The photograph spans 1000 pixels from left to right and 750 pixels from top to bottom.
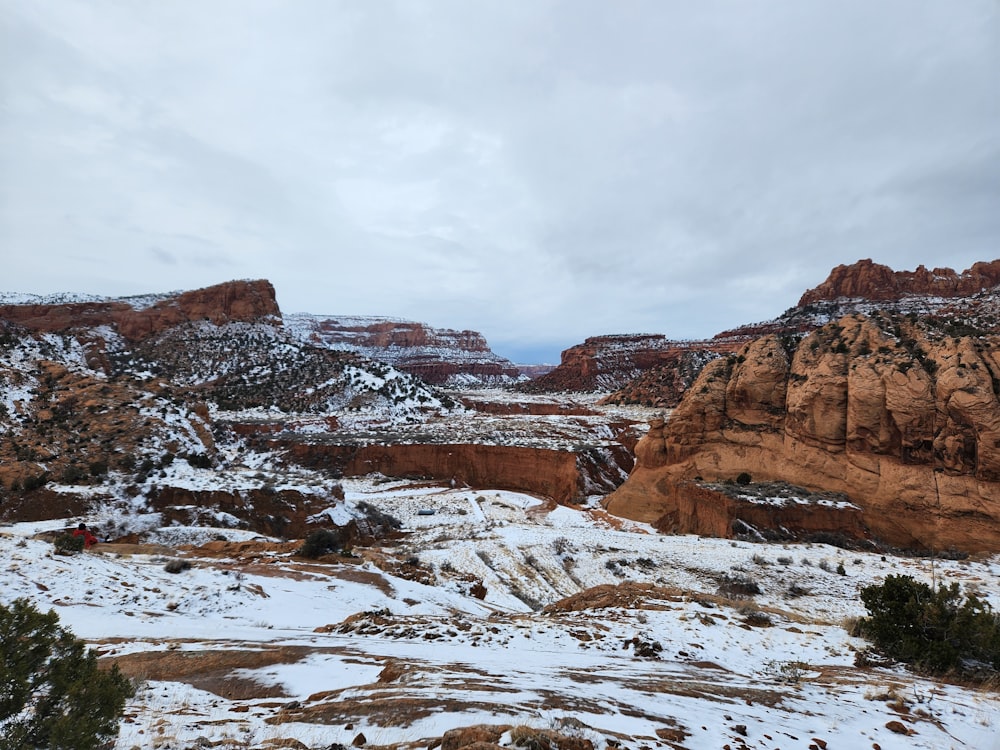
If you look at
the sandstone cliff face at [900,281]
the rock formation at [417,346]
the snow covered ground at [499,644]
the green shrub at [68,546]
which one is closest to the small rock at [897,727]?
the snow covered ground at [499,644]

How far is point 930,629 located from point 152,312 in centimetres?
9198

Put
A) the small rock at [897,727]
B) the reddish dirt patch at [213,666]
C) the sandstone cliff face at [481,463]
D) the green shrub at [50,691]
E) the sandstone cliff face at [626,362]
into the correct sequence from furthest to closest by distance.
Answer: the sandstone cliff face at [626,362]
the sandstone cliff face at [481,463]
the reddish dirt patch at [213,666]
the small rock at [897,727]
the green shrub at [50,691]

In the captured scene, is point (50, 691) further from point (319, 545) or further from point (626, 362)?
point (626, 362)

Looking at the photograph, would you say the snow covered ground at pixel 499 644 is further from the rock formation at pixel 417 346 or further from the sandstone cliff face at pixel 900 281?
the rock formation at pixel 417 346

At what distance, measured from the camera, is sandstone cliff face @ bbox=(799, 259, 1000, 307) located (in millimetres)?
72688

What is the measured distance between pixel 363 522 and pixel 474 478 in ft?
55.9

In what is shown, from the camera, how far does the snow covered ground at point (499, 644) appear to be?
4.62m

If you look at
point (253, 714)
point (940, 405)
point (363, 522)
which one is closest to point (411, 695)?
point (253, 714)

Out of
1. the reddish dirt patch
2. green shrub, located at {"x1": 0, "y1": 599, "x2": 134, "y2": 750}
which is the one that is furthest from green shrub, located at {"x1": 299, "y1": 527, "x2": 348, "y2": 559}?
green shrub, located at {"x1": 0, "y1": 599, "x2": 134, "y2": 750}

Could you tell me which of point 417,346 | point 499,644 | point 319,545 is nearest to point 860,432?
point 499,644

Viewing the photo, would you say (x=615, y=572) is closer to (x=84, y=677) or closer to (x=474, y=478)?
(x=84, y=677)

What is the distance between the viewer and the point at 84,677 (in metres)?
3.61

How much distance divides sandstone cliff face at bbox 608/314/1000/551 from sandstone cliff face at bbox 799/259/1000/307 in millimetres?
70152

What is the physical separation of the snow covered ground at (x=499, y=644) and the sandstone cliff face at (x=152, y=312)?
67143 mm
